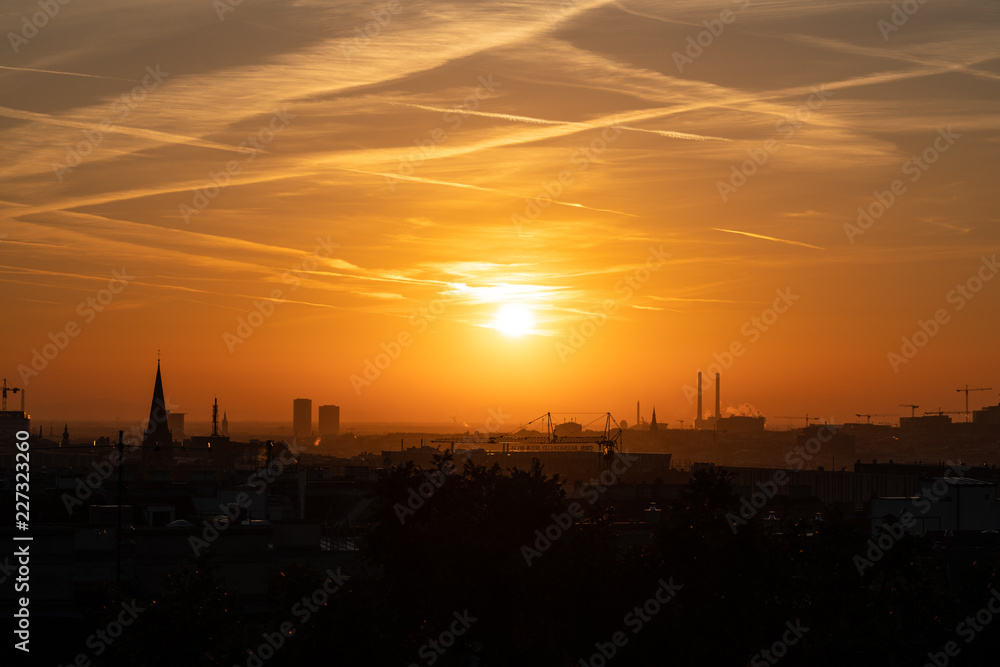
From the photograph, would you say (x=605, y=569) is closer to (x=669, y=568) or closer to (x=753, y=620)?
(x=669, y=568)

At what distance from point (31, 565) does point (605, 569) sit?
18766mm

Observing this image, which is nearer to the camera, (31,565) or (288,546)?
(31,565)

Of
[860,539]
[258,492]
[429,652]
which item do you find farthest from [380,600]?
[258,492]

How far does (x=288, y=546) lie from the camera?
4222cm

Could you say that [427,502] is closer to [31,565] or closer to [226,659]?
[226,659]

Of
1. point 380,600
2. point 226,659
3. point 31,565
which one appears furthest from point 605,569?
point 31,565

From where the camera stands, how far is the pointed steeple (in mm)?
152875

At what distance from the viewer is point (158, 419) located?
507ft

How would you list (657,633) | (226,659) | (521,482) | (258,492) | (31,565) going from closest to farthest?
(226,659) → (657,633) → (521,482) → (31,565) → (258,492)

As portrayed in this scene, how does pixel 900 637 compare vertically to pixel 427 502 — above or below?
below

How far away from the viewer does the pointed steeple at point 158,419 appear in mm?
152875

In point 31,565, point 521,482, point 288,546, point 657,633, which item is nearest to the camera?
point 657,633

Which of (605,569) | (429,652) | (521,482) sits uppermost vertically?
(521,482)

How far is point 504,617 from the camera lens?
24875mm
